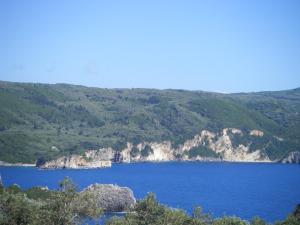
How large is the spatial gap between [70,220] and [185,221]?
57.6 ft

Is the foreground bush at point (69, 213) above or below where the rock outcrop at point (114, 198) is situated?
above

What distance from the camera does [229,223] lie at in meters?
65.9

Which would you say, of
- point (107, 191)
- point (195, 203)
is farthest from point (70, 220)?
point (195, 203)

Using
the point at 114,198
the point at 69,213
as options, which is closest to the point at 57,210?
the point at 69,213

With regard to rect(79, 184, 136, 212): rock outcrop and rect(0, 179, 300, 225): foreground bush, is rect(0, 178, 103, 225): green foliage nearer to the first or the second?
rect(0, 179, 300, 225): foreground bush

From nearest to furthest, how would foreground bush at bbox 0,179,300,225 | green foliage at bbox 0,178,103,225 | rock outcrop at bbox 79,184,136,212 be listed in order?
green foliage at bbox 0,178,103,225, foreground bush at bbox 0,179,300,225, rock outcrop at bbox 79,184,136,212

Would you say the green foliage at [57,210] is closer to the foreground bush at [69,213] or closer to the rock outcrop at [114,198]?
the foreground bush at [69,213]

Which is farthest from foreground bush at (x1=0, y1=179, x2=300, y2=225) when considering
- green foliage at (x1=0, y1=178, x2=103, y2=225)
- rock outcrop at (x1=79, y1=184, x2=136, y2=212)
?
rock outcrop at (x1=79, y1=184, x2=136, y2=212)

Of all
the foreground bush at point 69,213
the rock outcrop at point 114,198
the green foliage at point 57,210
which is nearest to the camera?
the green foliage at point 57,210

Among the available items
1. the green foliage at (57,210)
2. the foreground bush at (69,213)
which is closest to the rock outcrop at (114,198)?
the foreground bush at (69,213)

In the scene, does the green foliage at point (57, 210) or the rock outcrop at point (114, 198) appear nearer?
the green foliage at point (57, 210)

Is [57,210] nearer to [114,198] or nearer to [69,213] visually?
[69,213]

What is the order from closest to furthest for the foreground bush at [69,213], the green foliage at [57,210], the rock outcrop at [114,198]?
the green foliage at [57,210] → the foreground bush at [69,213] → the rock outcrop at [114,198]

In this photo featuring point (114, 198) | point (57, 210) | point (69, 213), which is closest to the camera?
point (69, 213)
